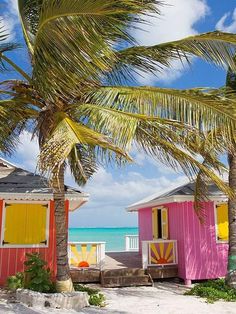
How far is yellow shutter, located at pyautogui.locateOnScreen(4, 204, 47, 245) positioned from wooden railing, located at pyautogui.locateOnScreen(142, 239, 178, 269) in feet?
11.8

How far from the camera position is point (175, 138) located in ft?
23.2

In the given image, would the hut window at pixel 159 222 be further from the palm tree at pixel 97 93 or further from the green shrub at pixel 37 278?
the palm tree at pixel 97 93

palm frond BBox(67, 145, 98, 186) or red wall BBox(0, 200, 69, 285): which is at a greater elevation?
palm frond BBox(67, 145, 98, 186)

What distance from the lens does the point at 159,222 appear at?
1571 centimetres

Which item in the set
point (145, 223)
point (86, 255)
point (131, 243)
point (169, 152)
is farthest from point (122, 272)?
point (131, 243)

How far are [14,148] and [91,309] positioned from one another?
16.3ft

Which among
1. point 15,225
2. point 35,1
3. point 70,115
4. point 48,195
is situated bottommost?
point 15,225

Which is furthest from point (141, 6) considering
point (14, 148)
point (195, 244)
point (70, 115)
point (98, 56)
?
point (195, 244)

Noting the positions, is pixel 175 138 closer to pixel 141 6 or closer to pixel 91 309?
pixel 141 6

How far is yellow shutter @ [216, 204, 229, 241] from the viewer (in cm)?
1241

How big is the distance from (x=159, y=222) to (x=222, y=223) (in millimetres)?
3755

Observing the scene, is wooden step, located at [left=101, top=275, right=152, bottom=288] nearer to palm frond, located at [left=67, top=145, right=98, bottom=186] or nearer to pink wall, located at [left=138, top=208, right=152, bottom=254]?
palm frond, located at [left=67, top=145, right=98, bottom=186]

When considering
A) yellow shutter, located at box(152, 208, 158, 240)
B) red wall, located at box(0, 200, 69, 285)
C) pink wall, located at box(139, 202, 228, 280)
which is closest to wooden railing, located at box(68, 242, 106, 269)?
red wall, located at box(0, 200, 69, 285)

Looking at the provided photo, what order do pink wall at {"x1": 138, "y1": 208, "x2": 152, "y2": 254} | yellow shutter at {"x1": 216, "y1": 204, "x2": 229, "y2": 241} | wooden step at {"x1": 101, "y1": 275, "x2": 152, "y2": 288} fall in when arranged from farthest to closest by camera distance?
1. pink wall at {"x1": 138, "y1": 208, "x2": 152, "y2": 254}
2. yellow shutter at {"x1": 216, "y1": 204, "x2": 229, "y2": 241}
3. wooden step at {"x1": 101, "y1": 275, "x2": 152, "y2": 288}
